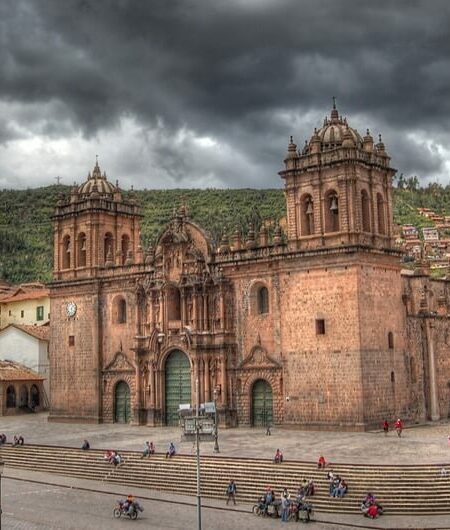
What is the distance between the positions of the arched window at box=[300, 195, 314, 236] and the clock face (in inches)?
666

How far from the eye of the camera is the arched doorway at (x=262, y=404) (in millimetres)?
39062

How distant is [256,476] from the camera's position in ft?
90.9

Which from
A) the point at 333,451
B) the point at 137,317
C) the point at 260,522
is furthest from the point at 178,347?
the point at 260,522

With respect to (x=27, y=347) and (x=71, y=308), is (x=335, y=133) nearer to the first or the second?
(x=71, y=308)

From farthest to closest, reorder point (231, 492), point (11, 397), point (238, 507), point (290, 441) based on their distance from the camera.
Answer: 1. point (11, 397)
2. point (290, 441)
3. point (231, 492)
4. point (238, 507)

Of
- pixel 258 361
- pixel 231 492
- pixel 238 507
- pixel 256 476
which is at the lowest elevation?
pixel 238 507

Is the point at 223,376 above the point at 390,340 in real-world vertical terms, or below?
below

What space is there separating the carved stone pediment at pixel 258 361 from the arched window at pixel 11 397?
2145 centimetres

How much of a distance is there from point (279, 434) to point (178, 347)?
863cm

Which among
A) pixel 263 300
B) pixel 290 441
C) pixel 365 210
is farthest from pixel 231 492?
pixel 365 210

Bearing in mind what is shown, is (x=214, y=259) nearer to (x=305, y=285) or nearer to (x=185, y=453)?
(x=305, y=285)

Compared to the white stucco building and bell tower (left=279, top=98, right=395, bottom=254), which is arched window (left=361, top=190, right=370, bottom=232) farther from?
the white stucco building

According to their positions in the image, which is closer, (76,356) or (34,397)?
(76,356)

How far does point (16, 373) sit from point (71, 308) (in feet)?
31.3
